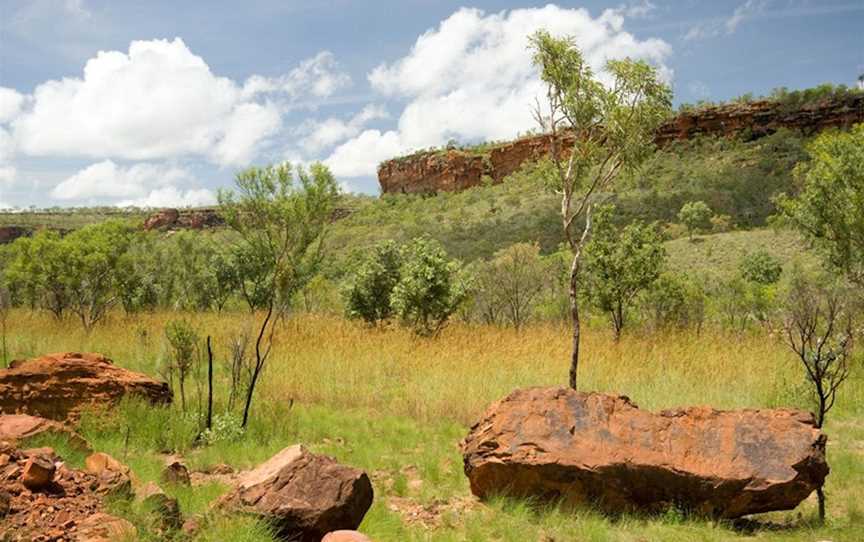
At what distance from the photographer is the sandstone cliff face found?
59562 millimetres

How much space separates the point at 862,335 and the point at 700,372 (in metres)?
5.02

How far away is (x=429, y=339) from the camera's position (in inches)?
522

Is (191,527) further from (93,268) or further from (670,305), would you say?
(670,305)

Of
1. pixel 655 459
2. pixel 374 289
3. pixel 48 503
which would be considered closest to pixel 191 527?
pixel 48 503

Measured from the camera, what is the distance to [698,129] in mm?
65938

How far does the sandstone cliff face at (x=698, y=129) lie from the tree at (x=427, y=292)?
3279 centimetres

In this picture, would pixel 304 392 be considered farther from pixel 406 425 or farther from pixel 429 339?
pixel 429 339

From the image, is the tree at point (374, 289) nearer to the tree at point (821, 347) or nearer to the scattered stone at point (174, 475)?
the tree at point (821, 347)

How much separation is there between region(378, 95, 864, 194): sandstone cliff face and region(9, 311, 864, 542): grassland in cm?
3521

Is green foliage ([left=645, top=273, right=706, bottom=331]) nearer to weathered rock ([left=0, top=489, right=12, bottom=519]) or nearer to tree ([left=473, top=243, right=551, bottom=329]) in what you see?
tree ([left=473, top=243, right=551, bottom=329])

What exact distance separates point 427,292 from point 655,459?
9.72 metres

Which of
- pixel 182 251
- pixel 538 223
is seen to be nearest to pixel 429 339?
pixel 182 251

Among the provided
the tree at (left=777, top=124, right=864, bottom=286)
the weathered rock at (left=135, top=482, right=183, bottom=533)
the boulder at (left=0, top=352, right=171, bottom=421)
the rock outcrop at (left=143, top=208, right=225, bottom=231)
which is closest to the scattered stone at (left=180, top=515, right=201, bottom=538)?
the weathered rock at (left=135, top=482, right=183, bottom=533)

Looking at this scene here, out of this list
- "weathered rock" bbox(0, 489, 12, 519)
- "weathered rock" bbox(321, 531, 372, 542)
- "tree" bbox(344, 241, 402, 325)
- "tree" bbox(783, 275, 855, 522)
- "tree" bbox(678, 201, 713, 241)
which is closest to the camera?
"weathered rock" bbox(0, 489, 12, 519)
